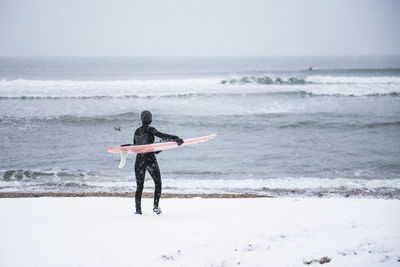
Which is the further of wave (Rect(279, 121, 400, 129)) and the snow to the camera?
wave (Rect(279, 121, 400, 129))

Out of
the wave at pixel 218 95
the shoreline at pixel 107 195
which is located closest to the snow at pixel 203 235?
the shoreline at pixel 107 195

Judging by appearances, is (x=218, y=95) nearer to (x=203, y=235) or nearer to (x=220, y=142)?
(x=220, y=142)

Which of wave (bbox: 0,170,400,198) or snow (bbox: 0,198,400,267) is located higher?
snow (bbox: 0,198,400,267)

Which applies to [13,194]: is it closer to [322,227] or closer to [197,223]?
[197,223]

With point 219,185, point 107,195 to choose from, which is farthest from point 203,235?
point 219,185

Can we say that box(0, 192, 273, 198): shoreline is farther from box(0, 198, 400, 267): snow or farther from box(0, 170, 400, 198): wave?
box(0, 198, 400, 267): snow

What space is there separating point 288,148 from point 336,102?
700 inches

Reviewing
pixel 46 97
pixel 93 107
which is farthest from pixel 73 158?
pixel 46 97

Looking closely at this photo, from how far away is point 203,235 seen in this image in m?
5.05

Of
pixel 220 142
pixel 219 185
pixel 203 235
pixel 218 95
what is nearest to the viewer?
pixel 203 235

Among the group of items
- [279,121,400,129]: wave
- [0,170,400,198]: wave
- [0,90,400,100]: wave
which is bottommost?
[0,170,400,198]: wave

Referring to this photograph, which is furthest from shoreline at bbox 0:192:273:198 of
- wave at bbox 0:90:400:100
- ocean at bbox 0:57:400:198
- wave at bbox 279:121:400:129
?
wave at bbox 0:90:400:100

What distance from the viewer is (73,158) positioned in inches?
559

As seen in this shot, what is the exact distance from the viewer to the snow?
443 centimetres
